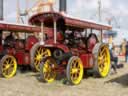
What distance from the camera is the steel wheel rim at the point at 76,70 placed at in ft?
37.8

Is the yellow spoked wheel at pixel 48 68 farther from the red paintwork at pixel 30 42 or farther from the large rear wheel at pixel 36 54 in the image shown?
the red paintwork at pixel 30 42

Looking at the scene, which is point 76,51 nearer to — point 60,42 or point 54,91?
point 60,42

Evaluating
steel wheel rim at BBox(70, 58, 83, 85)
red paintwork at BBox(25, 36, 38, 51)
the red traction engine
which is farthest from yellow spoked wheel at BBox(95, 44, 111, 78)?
red paintwork at BBox(25, 36, 38, 51)

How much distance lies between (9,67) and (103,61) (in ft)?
10.8

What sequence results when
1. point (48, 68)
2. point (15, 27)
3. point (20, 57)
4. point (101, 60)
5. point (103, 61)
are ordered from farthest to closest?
point (20, 57) → point (15, 27) → point (103, 61) → point (101, 60) → point (48, 68)

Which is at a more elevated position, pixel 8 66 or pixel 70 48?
pixel 70 48

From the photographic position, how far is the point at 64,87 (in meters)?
11.0

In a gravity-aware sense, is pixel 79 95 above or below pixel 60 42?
below

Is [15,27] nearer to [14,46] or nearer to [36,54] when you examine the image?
[14,46]

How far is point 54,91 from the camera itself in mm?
→ 10375

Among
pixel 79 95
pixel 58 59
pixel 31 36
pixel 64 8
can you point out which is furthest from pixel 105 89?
pixel 64 8

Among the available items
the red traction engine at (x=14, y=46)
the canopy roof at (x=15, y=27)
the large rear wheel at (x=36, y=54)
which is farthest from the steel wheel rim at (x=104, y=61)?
the canopy roof at (x=15, y=27)

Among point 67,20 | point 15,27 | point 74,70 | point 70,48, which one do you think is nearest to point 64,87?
point 74,70

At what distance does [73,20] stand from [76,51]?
1181 millimetres
